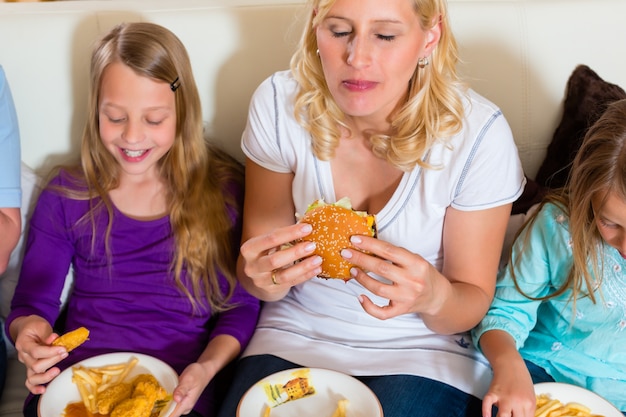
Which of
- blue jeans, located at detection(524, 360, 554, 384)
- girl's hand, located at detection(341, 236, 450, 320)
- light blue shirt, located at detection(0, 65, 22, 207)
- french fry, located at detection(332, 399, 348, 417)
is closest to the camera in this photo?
girl's hand, located at detection(341, 236, 450, 320)

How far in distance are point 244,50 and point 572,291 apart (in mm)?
1015

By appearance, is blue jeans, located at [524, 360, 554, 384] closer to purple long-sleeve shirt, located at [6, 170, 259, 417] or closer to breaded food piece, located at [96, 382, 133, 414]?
purple long-sleeve shirt, located at [6, 170, 259, 417]

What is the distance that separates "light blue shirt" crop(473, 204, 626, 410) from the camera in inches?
59.6

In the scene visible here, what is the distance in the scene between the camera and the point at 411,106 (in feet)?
4.96

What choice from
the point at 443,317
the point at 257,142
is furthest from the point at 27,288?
the point at 443,317

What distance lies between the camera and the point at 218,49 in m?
1.89

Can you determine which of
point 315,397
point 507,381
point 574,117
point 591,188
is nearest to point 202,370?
point 315,397

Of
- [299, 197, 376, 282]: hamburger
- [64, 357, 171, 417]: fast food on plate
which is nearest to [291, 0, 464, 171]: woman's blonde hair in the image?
[299, 197, 376, 282]: hamburger

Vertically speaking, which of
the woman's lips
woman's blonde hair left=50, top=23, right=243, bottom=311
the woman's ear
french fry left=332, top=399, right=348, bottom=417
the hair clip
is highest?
the woman's ear

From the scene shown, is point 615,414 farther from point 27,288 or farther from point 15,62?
point 15,62

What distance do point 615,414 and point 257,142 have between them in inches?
37.5

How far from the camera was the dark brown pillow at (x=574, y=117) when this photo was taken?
175 centimetres

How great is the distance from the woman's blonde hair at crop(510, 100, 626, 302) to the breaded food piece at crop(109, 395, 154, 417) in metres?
0.87

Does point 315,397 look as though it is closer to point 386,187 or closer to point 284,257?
point 284,257
